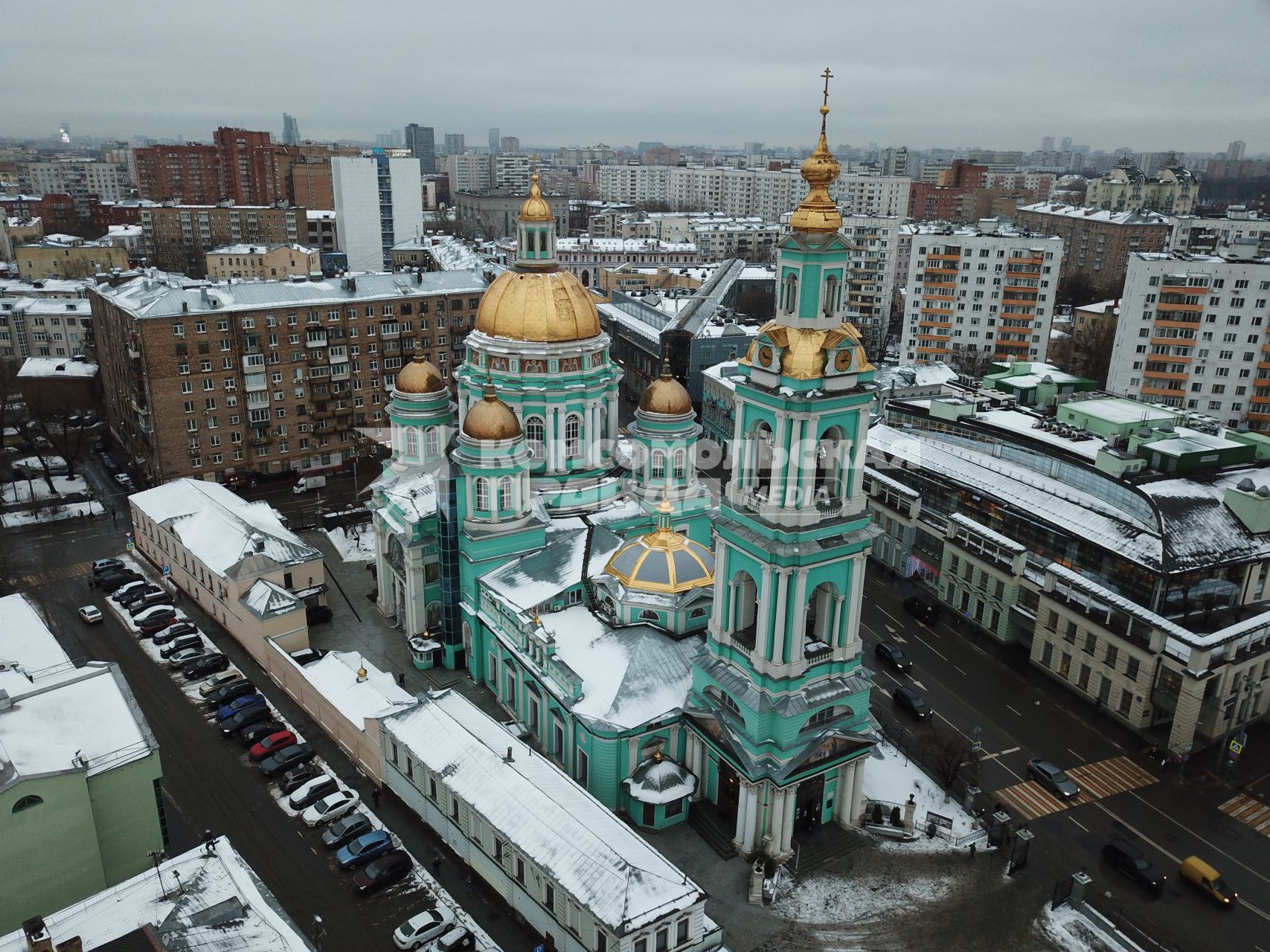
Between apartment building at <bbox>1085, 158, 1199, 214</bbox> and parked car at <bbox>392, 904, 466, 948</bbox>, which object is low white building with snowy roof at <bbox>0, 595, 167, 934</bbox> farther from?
apartment building at <bbox>1085, 158, 1199, 214</bbox>

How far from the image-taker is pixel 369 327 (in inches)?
2736

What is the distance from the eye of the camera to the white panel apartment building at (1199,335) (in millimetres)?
68625

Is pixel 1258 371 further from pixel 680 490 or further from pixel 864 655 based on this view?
pixel 680 490

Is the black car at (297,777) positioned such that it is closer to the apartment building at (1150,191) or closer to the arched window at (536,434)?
the arched window at (536,434)

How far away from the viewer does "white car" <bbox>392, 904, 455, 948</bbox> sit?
29312mm

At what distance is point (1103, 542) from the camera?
4412 centimetres

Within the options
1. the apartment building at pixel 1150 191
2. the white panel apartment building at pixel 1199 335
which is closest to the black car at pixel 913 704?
the white panel apartment building at pixel 1199 335

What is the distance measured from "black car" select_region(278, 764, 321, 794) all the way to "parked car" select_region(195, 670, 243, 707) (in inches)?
245

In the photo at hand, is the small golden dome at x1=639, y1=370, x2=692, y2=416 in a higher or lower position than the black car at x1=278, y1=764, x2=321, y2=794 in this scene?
higher

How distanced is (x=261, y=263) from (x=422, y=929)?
298 feet

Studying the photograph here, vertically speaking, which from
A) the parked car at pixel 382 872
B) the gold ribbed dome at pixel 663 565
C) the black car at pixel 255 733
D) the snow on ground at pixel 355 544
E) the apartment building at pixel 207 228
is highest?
the apartment building at pixel 207 228

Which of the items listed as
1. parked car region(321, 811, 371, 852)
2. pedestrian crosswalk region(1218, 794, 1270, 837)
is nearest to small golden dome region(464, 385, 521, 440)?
parked car region(321, 811, 371, 852)

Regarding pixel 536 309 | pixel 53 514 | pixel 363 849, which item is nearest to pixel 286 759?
pixel 363 849

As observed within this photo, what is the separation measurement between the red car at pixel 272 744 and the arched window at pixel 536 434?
1701 centimetres
